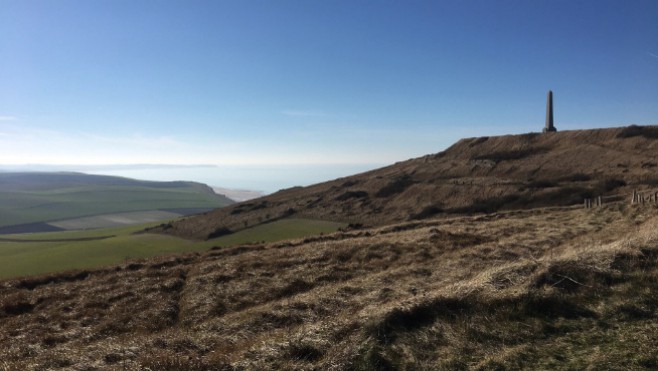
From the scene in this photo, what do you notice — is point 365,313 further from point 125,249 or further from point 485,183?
point 485,183

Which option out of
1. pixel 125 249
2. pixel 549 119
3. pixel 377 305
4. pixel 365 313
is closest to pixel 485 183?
pixel 549 119

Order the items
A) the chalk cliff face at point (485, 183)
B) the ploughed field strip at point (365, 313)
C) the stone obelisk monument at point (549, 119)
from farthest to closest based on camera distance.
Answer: the stone obelisk monument at point (549, 119) < the chalk cliff face at point (485, 183) < the ploughed field strip at point (365, 313)

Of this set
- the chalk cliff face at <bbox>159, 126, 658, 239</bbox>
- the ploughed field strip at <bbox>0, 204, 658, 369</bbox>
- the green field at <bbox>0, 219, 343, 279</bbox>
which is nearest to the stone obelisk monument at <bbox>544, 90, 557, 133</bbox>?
the chalk cliff face at <bbox>159, 126, 658, 239</bbox>

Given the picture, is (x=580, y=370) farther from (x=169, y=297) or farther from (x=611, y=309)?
(x=169, y=297)

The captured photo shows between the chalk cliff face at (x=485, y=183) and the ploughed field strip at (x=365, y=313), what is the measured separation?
139ft

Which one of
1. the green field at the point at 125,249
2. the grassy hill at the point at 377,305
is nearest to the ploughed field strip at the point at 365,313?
the grassy hill at the point at 377,305

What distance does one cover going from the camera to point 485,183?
75938 mm

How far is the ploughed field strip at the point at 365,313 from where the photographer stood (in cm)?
910

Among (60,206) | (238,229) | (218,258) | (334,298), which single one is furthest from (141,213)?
(334,298)

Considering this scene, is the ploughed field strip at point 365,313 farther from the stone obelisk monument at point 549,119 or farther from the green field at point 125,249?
the stone obelisk monument at point 549,119

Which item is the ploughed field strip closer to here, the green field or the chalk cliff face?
the green field

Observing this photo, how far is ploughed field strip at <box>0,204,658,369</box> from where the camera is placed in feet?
29.9

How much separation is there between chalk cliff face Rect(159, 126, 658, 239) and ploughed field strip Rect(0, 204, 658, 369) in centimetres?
4236

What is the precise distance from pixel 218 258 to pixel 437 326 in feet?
80.7
